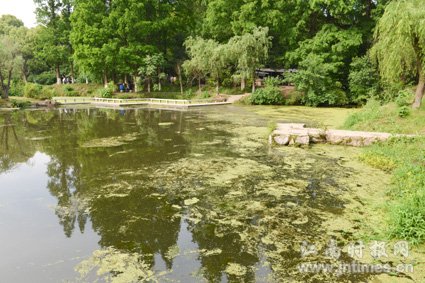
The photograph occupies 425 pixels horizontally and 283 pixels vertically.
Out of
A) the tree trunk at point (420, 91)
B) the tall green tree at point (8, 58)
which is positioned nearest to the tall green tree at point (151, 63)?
the tall green tree at point (8, 58)

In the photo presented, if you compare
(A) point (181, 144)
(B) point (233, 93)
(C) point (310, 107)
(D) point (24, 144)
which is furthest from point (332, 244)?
(B) point (233, 93)

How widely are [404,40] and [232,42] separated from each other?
16.4 meters

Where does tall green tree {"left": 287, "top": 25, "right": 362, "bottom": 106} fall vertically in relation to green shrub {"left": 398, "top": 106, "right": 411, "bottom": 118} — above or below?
above

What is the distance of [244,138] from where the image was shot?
13.5 m

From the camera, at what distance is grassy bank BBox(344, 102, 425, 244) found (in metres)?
5.41

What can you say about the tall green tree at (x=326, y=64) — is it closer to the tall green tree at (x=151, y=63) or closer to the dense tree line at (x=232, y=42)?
the dense tree line at (x=232, y=42)

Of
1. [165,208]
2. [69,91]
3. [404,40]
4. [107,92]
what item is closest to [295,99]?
[404,40]

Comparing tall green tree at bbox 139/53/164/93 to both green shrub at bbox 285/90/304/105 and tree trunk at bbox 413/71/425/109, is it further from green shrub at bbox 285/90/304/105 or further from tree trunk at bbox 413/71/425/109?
tree trunk at bbox 413/71/425/109

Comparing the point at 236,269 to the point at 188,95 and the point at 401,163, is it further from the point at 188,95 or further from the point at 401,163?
the point at 188,95

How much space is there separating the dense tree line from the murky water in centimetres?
1523

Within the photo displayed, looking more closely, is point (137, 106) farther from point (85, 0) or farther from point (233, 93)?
point (85, 0)

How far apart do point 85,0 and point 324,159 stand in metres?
31.8

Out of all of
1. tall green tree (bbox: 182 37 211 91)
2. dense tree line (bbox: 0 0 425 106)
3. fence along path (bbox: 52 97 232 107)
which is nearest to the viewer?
dense tree line (bbox: 0 0 425 106)

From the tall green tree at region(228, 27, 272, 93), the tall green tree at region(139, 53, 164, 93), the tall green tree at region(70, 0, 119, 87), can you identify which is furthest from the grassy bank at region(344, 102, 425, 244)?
the tall green tree at region(70, 0, 119, 87)
